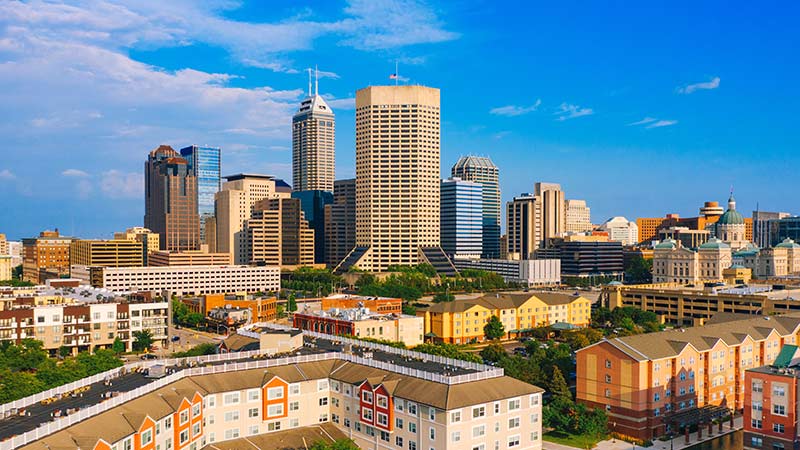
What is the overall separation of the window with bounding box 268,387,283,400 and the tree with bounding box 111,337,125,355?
149 feet

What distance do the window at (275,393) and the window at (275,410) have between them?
0.54 metres

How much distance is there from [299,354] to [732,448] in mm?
33949

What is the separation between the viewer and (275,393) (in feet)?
160

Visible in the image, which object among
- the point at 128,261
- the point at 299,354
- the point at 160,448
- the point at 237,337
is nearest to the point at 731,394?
the point at 299,354

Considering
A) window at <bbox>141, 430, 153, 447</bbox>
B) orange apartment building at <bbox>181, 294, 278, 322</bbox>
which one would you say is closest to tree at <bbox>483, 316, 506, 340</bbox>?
orange apartment building at <bbox>181, 294, 278, 322</bbox>

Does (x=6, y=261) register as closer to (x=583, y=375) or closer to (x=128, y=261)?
(x=128, y=261)

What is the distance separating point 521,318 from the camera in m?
109

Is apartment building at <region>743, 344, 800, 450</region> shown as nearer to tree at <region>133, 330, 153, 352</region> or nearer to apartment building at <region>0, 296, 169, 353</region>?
tree at <region>133, 330, 153, 352</region>

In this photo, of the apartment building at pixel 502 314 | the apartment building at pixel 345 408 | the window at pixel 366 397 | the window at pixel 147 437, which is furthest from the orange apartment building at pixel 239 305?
the window at pixel 147 437

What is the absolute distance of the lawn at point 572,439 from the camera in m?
54.9

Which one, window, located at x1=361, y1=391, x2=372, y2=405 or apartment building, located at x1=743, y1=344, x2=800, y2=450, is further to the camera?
window, located at x1=361, y1=391, x2=372, y2=405

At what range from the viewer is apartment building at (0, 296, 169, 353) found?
85.2 m

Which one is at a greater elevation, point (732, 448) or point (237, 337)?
point (237, 337)

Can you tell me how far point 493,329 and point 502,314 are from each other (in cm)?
575
